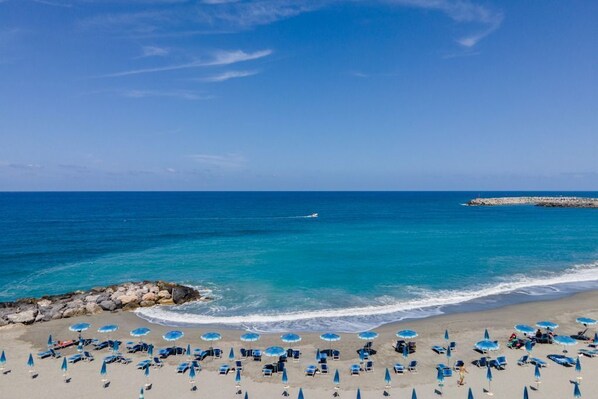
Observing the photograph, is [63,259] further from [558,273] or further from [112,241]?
[558,273]

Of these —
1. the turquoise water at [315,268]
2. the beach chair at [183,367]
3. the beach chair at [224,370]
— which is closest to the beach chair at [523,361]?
the turquoise water at [315,268]

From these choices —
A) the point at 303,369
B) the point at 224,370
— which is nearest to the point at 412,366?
the point at 303,369

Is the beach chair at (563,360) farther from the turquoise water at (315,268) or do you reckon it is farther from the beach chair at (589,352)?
the turquoise water at (315,268)

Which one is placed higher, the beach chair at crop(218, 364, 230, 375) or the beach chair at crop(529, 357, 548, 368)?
the beach chair at crop(529, 357, 548, 368)

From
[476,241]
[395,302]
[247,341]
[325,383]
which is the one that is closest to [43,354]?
[247,341]

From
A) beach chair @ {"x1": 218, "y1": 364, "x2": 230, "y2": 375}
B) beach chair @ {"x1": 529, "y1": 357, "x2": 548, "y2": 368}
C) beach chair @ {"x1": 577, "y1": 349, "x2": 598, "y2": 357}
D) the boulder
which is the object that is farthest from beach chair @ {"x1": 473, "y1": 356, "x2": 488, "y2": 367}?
the boulder

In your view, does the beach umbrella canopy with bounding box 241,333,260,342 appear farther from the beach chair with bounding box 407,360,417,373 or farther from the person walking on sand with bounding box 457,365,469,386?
the person walking on sand with bounding box 457,365,469,386

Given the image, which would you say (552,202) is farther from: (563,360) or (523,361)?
(523,361)
